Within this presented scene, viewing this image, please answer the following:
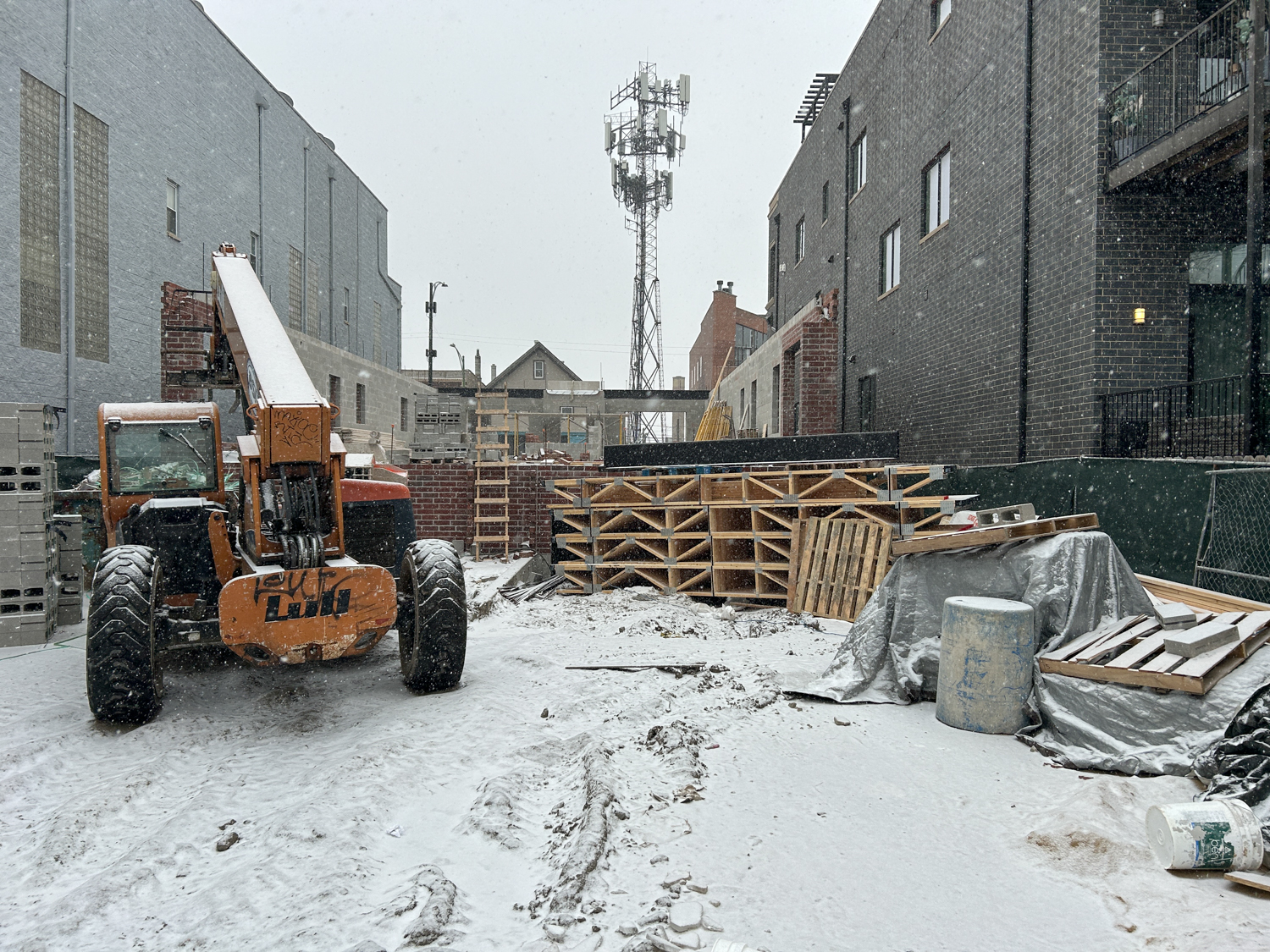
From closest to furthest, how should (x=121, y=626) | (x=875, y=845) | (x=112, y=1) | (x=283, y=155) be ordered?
(x=875, y=845) < (x=121, y=626) < (x=112, y=1) < (x=283, y=155)

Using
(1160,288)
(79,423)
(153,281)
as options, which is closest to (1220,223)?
(1160,288)

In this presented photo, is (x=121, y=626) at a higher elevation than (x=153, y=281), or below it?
below

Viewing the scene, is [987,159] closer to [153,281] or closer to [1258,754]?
[1258,754]

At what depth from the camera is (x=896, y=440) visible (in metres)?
Answer: 9.54

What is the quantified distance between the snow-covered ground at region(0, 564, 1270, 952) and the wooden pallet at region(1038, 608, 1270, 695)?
1.94ft

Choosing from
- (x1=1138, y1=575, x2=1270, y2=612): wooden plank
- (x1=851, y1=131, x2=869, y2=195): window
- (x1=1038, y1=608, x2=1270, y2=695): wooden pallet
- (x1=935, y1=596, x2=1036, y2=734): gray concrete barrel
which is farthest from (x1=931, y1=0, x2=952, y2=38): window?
(x1=935, y1=596, x2=1036, y2=734): gray concrete barrel

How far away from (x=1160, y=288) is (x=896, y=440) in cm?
335

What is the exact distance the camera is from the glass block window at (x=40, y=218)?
46.1 feet

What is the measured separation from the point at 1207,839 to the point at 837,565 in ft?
18.5

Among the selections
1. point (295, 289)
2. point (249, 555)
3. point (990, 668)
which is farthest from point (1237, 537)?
point (295, 289)

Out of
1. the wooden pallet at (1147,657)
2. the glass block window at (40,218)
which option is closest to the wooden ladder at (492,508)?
the glass block window at (40,218)

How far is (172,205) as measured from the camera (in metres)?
19.1

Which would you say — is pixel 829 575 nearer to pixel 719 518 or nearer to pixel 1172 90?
pixel 719 518

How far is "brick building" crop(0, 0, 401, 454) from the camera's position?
14031 millimetres
